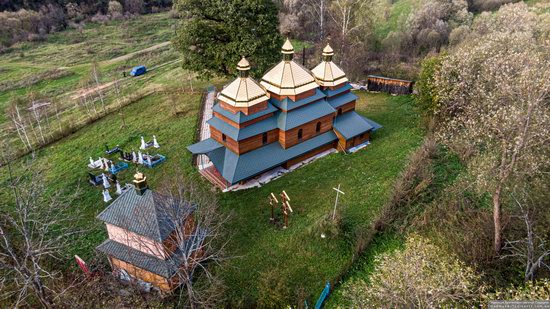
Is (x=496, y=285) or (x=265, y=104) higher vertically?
(x=265, y=104)

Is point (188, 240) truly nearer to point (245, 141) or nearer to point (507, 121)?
point (245, 141)

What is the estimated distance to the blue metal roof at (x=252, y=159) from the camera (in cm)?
2091

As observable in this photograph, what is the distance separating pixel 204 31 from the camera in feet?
97.0

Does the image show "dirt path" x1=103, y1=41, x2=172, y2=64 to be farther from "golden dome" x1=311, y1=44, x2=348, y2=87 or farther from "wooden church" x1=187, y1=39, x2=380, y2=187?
"golden dome" x1=311, y1=44, x2=348, y2=87

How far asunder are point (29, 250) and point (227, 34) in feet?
76.4

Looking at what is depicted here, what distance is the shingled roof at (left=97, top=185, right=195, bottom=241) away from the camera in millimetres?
14719

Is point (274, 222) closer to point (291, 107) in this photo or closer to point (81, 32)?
point (291, 107)

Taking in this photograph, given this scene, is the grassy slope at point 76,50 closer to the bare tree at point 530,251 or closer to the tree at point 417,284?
the tree at point 417,284

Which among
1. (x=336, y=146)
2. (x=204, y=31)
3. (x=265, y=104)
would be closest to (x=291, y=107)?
(x=265, y=104)

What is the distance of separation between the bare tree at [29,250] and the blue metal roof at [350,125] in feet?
53.6

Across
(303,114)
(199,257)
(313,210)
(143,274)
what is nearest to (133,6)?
(303,114)

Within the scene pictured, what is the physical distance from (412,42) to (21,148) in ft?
132

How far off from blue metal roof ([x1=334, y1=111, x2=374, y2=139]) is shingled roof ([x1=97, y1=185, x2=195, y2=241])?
1257 cm

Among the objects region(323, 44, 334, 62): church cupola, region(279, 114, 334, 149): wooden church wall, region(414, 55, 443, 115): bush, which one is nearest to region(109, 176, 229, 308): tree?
region(279, 114, 334, 149): wooden church wall
